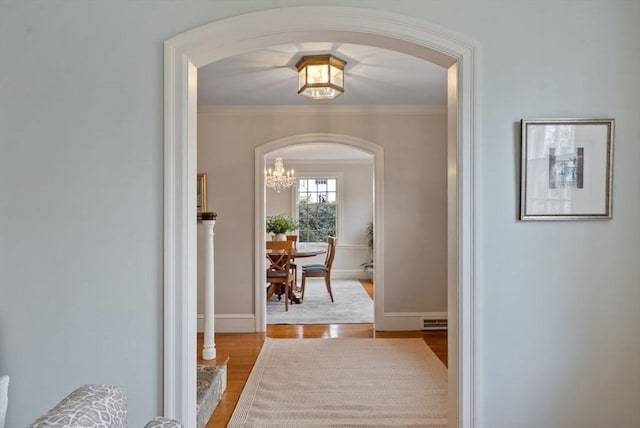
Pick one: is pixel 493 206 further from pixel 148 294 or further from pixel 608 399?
pixel 148 294

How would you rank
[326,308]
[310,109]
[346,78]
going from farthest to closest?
[326,308], [310,109], [346,78]

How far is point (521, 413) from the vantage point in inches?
70.9

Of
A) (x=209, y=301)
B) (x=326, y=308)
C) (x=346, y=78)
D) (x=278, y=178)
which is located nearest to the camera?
(x=209, y=301)

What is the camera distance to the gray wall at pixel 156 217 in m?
1.79

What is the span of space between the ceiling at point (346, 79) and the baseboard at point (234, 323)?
2390 millimetres

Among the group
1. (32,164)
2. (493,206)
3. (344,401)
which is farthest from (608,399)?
(32,164)

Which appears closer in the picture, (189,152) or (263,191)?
(189,152)

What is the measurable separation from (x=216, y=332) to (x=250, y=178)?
5.90 ft

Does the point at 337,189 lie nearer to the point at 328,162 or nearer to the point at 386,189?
the point at 328,162

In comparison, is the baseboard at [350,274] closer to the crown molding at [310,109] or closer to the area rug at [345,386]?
the area rug at [345,386]

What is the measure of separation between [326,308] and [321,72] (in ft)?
12.0

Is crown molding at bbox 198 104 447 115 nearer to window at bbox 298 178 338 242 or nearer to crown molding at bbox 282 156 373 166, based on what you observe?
crown molding at bbox 282 156 373 166

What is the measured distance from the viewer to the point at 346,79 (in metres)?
3.56

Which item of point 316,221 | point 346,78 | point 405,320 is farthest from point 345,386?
point 316,221
